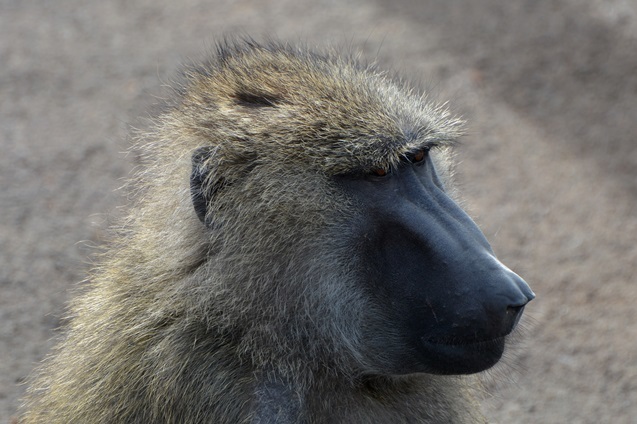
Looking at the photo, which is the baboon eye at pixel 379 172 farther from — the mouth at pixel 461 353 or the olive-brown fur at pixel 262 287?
the mouth at pixel 461 353

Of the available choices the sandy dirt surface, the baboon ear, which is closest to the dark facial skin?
the baboon ear

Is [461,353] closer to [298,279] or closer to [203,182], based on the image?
[298,279]

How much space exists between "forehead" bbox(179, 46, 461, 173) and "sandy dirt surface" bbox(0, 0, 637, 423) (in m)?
0.83

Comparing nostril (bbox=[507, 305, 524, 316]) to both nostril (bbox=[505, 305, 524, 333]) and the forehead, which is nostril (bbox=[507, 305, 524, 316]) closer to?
nostril (bbox=[505, 305, 524, 333])

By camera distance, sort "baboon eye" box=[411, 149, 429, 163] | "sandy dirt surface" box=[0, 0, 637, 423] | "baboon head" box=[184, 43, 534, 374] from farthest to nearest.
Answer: "sandy dirt surface" box=[0, 0, 637, 423], "baboon eye" box=[411, 149, 429, 163], "baboon head" box=[184, 43, 534, 374]

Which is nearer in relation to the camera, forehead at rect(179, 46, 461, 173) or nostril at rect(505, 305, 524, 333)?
nostril at rect(505, 305, 524, 333)

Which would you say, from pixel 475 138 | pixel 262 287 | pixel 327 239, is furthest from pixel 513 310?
pixel 475 138

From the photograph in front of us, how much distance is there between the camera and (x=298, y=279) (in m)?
2.40

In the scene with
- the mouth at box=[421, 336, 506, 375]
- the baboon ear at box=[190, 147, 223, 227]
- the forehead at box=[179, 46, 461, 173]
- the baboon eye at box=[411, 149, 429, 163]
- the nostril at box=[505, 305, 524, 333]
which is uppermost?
the forehead at box=[179, 46, 461, 173]

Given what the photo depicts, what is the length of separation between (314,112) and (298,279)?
18.3 inches

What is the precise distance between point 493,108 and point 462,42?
90 cm

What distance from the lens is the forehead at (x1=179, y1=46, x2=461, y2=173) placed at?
2.40 meters

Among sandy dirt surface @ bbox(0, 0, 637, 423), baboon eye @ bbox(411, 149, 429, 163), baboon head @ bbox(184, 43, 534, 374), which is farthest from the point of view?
sandy dirt surface @ bbox(0, 0, 637, 423)

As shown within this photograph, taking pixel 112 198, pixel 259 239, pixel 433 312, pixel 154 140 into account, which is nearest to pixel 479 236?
pixel 433 312
